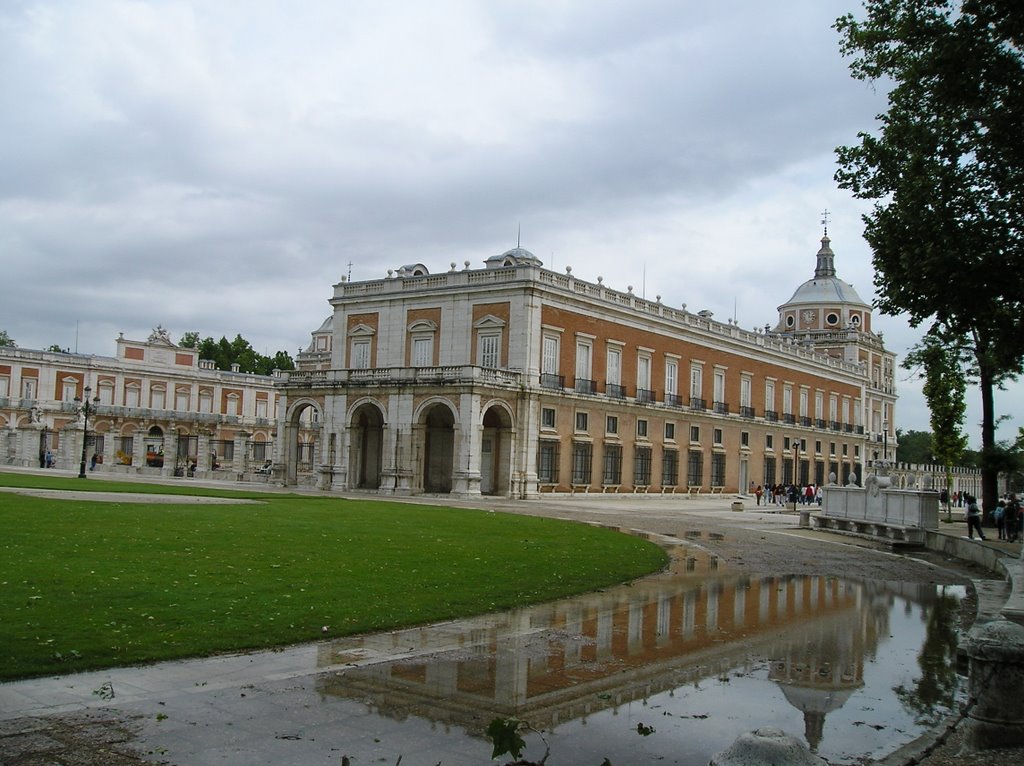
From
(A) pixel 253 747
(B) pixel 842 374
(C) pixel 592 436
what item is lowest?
(A) pixel 253 747

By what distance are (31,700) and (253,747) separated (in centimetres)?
204

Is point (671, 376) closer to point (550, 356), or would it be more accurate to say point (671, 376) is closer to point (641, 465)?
point (641, 465)

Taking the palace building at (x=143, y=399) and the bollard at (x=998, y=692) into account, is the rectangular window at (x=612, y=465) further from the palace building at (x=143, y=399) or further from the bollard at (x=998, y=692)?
the bollard at (x=998, y=692)

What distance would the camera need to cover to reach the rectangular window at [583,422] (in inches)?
2025

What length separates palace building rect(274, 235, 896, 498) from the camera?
47.1 metres

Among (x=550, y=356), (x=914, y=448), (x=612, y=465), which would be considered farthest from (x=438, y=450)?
(x=914, y=448)

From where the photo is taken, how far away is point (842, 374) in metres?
82.8

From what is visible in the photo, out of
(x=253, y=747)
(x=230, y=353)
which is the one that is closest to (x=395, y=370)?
(x=253, y=747)

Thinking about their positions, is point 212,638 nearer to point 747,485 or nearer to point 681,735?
point 681,735

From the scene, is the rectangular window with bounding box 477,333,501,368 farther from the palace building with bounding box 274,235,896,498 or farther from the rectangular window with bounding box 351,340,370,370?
the rectangular window with bounding box 351,340,370,370

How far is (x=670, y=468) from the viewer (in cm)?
5884

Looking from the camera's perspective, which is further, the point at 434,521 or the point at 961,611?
the point at 434,521

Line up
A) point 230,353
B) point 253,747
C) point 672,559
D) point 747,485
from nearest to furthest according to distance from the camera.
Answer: point 253,747
point 672,559
point 747,485
point 230,353

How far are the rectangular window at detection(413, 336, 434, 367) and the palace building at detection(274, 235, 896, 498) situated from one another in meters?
0.07
